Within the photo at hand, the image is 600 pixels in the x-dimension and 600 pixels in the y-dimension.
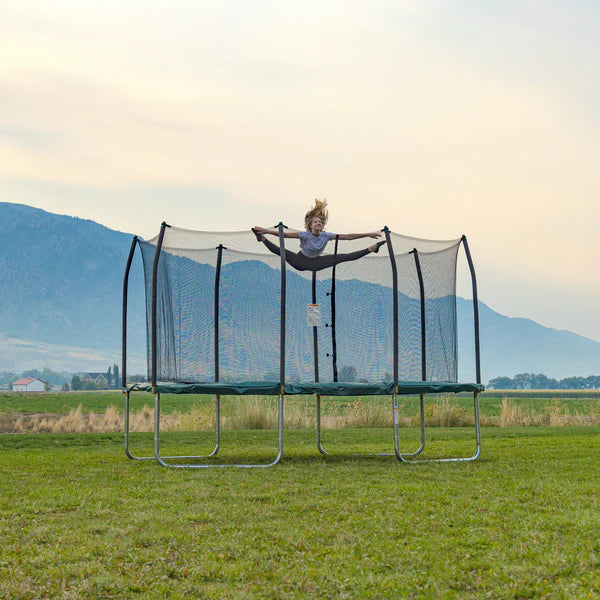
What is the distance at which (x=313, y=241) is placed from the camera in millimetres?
9633

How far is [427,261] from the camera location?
32.6 feet

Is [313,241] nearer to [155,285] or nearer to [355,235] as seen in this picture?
[355,235]

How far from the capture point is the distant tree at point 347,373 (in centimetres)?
980

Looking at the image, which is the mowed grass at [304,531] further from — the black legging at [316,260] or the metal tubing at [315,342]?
the black legging at [316,260]

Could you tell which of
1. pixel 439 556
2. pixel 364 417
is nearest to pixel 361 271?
pixel 439 556

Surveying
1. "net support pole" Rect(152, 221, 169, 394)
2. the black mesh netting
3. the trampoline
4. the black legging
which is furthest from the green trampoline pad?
the black legging

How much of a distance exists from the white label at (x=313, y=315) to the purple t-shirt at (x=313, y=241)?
0.68 metres

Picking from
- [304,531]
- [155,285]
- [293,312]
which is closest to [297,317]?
[293,312]

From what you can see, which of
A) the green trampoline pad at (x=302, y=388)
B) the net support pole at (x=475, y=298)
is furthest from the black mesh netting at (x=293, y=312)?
the green trampoline pad at (x=302, y=388)

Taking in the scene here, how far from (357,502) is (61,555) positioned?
2298 millimetres

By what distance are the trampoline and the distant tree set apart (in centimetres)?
1

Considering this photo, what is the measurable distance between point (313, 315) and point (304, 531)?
536 cm

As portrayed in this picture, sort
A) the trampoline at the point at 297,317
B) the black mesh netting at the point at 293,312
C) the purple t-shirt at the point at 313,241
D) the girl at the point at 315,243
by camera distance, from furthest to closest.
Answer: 1. the purple t-shirt at the point at 313,241
2. the girl at the point at 315,243
3. the black mesh netting at the point at 293,312
4. the trampoline at the point at 297,317

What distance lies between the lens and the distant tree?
980 centimetres
